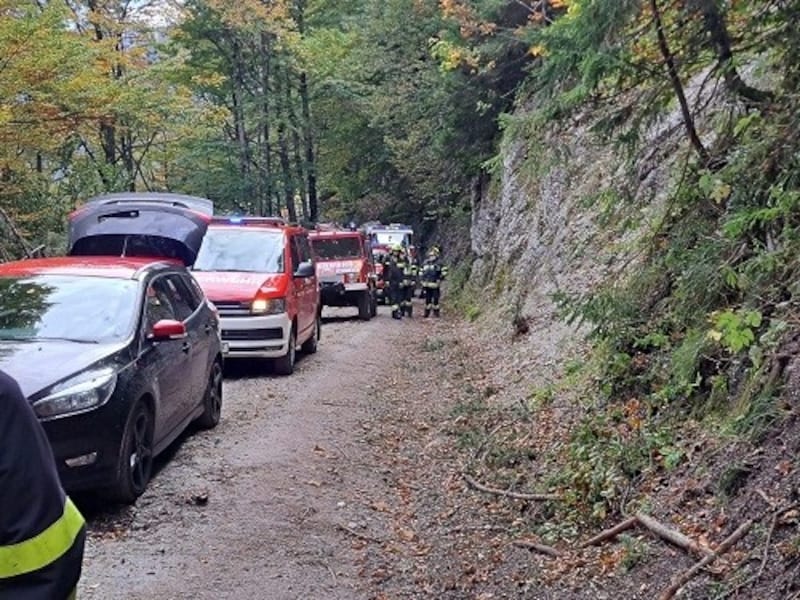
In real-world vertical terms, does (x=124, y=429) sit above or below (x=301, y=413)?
above

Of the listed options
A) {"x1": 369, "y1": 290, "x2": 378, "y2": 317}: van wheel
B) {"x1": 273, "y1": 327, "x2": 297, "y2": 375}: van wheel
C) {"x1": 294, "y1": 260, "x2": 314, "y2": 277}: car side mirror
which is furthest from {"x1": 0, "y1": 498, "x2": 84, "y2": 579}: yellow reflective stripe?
{"x1": 369, "y1": 290, "x2": 378, "y2": 317}: van wheel

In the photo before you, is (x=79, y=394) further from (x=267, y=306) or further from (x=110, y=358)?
(x=267, y=306)

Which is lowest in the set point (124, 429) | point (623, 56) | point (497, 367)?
point (497, 367)

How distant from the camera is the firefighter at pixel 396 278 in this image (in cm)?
2520

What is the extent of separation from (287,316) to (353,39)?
81.4 feet

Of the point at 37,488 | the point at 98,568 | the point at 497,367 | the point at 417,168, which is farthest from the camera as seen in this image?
the point at 417,168

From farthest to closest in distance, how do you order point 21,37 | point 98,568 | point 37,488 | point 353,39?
point 353,39 → point 21,37 → point 98,568 → point 37,488

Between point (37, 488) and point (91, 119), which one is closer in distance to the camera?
point (37, 488)

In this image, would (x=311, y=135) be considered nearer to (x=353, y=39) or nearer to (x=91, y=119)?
(x=353, y=39)

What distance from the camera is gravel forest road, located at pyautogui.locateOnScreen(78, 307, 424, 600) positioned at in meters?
5.58

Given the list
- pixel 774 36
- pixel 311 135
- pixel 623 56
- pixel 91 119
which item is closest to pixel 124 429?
pixel 623 56

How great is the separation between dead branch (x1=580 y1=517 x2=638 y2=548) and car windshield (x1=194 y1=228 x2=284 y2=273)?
331 inches

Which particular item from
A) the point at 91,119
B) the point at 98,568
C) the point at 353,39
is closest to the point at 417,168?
the point at 353,39

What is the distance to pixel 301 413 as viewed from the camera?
10.3m
